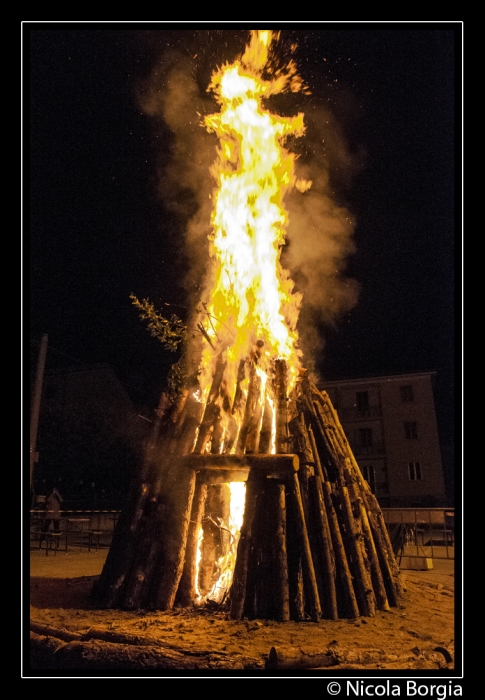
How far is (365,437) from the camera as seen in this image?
4056 centimetres

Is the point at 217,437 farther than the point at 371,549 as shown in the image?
Yes

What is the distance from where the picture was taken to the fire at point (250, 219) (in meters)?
10.4

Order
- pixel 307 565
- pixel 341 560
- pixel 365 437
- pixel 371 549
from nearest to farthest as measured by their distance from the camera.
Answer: pixel 307 565 → pixel 341 560 → pixel 371 549 → pixel 365 437

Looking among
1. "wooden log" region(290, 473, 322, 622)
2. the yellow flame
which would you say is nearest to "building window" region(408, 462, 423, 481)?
the yellow flame

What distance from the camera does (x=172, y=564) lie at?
7395 millimetres

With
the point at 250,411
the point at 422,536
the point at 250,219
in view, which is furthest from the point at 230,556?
the point at 422,536

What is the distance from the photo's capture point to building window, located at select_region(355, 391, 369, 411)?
135ft

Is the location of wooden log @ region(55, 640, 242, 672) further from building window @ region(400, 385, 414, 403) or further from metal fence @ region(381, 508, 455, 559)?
building window @ region(400, 385, 414, 403)

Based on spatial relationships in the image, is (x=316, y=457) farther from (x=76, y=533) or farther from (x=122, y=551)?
(x=76, y=533)

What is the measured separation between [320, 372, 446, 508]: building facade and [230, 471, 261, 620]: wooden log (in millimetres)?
32794

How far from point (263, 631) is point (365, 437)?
35.9 metres

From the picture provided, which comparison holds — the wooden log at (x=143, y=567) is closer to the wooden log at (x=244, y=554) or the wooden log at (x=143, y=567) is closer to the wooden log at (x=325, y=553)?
the wooden log at (x=244, y=554)

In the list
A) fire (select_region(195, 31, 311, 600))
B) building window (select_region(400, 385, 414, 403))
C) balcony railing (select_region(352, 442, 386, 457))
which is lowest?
balcony railing (select_region(352, 442, 386, 457))
